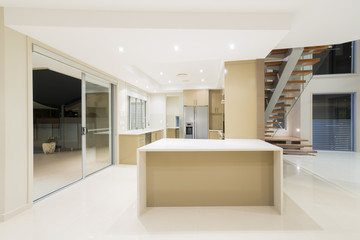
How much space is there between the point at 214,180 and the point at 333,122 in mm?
6888

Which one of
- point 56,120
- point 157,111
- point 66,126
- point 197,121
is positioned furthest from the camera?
point 157,111

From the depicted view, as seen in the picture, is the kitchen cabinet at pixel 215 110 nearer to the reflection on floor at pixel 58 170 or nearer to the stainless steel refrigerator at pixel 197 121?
the stainless steel refrigerator at pixel 197 121

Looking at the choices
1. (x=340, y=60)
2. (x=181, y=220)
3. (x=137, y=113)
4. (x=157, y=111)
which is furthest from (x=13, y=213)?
(x=340, y=60)

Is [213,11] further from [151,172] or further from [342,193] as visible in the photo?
[342,193]

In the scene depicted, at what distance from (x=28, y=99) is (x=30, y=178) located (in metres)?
1.09

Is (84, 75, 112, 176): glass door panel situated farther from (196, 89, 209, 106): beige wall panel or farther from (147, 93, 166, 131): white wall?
(196, 89, 209, 106): beige wall panel

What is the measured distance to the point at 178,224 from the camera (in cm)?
209

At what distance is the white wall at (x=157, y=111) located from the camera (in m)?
8.00

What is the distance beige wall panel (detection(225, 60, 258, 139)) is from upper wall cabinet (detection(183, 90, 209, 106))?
3.73 meters

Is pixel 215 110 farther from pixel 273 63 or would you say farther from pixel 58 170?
pixel 58 170

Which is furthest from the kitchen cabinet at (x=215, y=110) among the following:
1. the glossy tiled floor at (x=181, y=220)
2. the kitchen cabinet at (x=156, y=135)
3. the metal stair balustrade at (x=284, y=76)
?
the glossy tiled floor at (x=181, y=220)

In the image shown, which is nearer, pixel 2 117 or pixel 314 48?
pixel 2 117

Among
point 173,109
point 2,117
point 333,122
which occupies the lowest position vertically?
point 333,122

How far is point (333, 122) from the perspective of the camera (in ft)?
22.3
